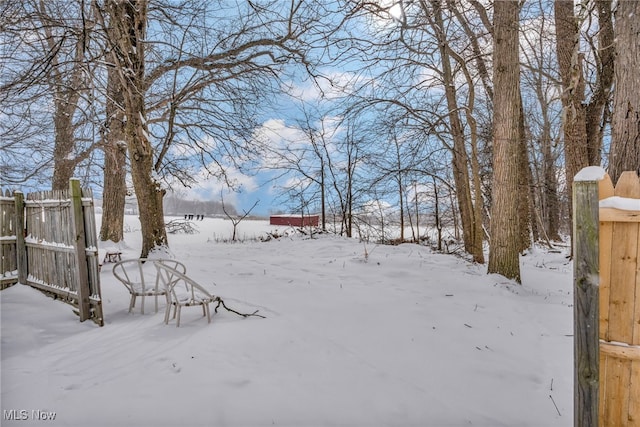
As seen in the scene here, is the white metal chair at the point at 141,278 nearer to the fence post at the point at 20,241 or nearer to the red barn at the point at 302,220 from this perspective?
the fence post at the point at 20,241

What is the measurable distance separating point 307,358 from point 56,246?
4.04 meters

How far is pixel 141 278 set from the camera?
4.49 metres

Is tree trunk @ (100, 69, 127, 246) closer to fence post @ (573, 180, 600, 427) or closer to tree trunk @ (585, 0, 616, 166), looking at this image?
fence post @ (573, 180, 600, 427)

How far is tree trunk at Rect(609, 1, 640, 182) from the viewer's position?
9.29ft

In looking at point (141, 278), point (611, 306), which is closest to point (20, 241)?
point (141, 278)

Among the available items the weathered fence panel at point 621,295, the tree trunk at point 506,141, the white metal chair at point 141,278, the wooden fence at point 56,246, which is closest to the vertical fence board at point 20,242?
the wooden fence at point 56,246

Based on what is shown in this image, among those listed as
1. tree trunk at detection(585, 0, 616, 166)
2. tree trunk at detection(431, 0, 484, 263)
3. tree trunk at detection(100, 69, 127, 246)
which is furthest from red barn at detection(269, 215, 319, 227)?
tree trunk at detection(585, 0, 616, 166)

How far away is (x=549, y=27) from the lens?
9.52 metres

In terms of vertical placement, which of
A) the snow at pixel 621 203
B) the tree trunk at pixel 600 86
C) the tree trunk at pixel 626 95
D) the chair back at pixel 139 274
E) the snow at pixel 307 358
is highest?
the tree trunk at pixel 600 86

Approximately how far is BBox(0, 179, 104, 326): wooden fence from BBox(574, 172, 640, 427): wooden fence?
463cm

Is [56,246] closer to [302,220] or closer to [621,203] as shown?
[621,203]

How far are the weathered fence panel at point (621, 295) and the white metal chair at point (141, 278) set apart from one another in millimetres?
3762

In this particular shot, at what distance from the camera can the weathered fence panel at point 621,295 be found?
1.97 metres

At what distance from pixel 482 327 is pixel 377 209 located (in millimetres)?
10169
